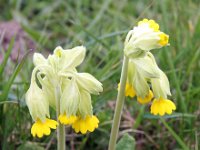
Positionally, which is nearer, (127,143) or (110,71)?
(127,143)

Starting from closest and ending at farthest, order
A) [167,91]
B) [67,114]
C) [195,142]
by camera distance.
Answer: [67,114]
[167,91]
[195,142]

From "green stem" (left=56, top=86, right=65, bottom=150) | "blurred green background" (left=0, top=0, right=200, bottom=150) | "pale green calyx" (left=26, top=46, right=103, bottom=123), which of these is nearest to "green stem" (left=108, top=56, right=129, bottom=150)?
"pale green calyx" (left=26, top=46, right=103, bottom=123)

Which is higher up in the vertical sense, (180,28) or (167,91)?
(180,28)

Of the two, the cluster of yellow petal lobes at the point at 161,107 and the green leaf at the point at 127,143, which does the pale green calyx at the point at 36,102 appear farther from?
the green leaf at the point at 127,143

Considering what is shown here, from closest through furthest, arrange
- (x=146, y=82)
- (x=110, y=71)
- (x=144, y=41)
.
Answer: (x=144, y=41) < (x=146, y=82) < (x=110, y=71)

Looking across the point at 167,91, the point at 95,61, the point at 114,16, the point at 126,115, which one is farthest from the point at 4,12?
the point at 167,91

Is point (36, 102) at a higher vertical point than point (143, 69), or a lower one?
lower

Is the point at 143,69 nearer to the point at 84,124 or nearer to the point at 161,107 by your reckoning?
the point at 161,107

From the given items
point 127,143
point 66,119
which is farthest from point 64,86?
point 127,143

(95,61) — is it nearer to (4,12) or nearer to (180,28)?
(180,28)
